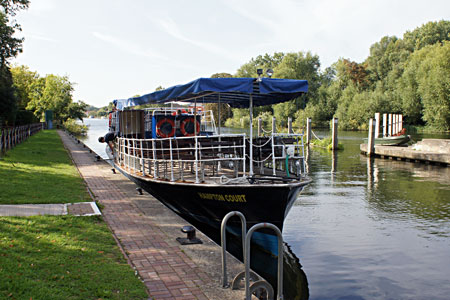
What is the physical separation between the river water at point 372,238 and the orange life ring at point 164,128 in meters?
4.89

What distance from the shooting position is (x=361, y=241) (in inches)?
403

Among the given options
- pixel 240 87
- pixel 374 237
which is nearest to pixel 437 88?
pixel 374 237

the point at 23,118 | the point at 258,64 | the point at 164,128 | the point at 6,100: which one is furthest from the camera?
the point at 258,64

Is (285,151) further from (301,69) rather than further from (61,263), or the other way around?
(301,69)

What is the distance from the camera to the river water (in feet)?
25.2

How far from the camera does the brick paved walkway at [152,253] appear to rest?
205 inches

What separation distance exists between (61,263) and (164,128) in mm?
7928

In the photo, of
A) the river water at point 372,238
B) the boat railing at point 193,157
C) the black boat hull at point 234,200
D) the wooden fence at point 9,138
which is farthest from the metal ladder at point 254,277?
the wooden fence at point 9,138

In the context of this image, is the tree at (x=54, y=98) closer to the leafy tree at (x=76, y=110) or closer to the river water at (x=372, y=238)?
the leafy tree at (x=76, y=110)

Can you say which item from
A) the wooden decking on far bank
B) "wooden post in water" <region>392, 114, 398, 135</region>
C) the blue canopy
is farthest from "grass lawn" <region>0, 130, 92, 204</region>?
"wooden post in water" <region>392, 114, 398, 135</region>

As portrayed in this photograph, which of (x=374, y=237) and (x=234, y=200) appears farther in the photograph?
(x=374, y=237)

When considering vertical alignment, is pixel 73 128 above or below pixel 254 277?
above

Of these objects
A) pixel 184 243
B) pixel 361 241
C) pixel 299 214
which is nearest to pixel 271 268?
Result: pixel 184 243

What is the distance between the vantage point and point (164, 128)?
43.2 feet
